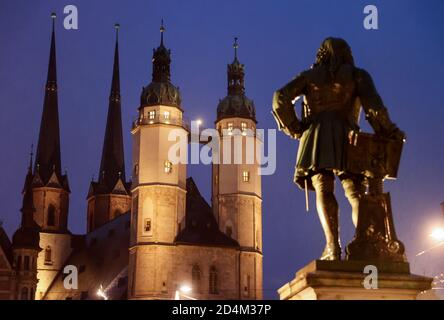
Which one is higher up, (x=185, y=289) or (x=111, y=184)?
(x=111, y=184)

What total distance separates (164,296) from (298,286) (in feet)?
214

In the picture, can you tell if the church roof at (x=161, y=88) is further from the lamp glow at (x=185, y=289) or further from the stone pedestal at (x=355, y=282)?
the stone pedestal at (x=355, y=282)

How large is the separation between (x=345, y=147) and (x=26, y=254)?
3316 inches

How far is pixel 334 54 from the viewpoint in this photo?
28.6 feet

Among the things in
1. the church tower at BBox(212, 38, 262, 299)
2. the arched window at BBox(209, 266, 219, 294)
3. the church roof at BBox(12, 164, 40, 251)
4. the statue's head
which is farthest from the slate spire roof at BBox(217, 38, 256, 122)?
the statue's head

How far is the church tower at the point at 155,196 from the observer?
71.3m

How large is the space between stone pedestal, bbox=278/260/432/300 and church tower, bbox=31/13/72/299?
88.8 metres

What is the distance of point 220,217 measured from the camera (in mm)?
78500

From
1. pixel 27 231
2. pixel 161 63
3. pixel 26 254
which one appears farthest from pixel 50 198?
pixel 161 63

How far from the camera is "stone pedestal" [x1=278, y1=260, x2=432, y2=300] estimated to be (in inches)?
297

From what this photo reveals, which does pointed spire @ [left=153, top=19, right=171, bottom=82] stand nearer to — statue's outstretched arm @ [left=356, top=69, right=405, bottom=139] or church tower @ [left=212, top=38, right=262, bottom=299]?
→ church tower @ [left=212, top=38, right=262, bottom=299]

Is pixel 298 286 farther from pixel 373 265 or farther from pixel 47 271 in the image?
pixel 47 271

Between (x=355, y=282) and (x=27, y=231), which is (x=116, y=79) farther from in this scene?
(x=355, y=282)
